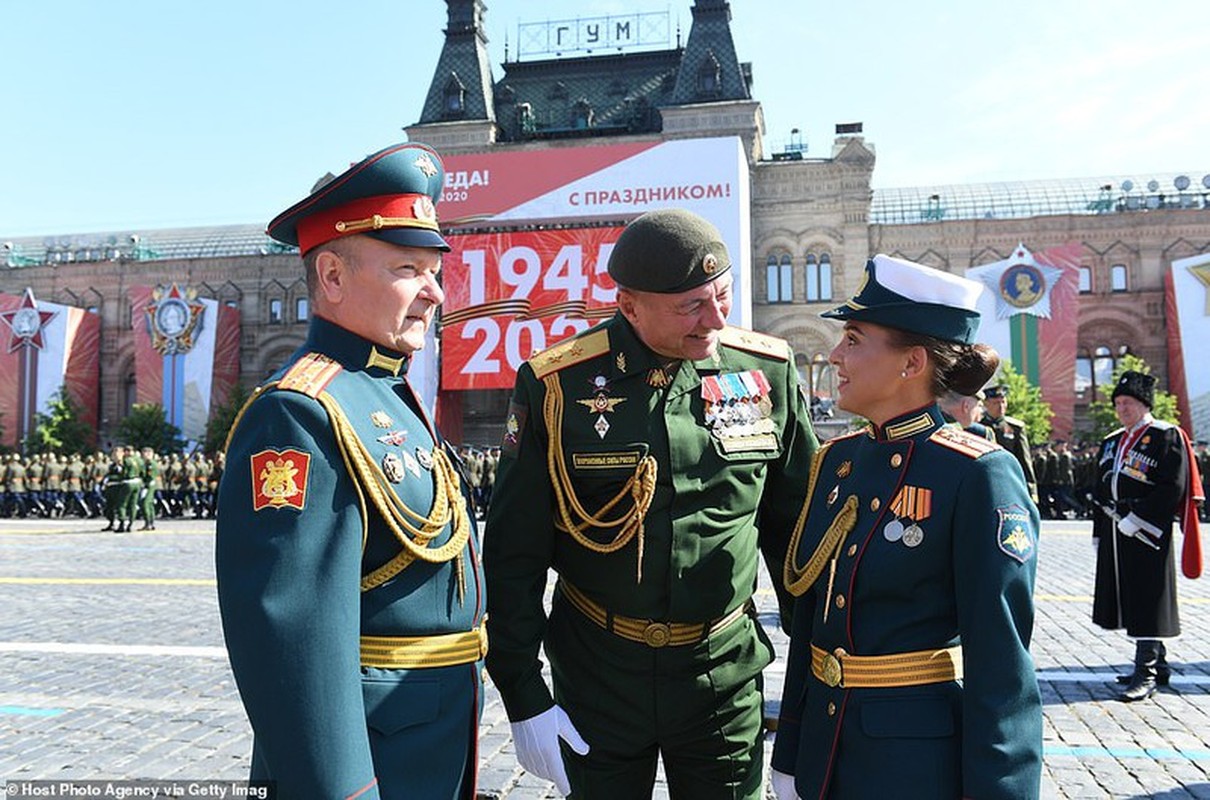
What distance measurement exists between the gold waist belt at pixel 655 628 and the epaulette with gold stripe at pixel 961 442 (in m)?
0.73

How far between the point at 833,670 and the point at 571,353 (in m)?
1.11

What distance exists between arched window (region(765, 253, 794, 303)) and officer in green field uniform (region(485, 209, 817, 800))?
38811mm

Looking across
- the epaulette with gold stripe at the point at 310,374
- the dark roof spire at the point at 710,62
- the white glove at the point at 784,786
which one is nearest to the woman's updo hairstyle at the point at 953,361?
the white glove at the point at 784,786

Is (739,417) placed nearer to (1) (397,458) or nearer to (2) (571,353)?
(2) (571,353)

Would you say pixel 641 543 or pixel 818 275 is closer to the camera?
pixel 641 543

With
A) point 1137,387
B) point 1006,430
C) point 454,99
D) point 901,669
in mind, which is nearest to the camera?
point 901,669

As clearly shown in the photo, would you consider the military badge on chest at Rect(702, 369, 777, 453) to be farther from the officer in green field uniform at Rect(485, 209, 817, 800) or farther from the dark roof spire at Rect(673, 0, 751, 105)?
the dark roof spire at Rect(673, 0, 751, 105)

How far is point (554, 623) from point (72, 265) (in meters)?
55.4

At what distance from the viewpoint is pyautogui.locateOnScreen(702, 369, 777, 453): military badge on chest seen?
2.57 m

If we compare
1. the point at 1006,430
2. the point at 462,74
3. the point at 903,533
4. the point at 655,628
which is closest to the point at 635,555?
the point at 655,628

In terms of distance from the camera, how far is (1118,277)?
4066 centimetres

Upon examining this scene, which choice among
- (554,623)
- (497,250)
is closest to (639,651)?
(554,623)

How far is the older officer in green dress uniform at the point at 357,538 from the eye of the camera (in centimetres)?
163

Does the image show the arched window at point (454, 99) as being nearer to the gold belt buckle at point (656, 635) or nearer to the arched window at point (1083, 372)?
the arched window at point (1083, 372)
